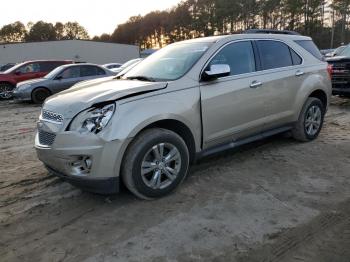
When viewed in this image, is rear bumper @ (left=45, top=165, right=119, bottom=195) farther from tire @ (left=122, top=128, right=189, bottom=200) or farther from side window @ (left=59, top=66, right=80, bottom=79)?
side window @ (left=59, top=66, right=80, bottom=79)

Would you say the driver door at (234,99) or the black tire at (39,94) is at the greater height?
the driver door at (234,99)

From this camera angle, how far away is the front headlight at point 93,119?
3.79 meters

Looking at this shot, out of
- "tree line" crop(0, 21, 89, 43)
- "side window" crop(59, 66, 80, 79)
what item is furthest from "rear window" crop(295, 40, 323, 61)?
"tree line" crop(0, 21, 89, 43)

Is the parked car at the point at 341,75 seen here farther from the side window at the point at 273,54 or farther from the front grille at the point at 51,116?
the front grille at the point at 51,116

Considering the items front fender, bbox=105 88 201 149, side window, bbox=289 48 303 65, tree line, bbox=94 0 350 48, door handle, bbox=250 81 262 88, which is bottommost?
front fender, bbox=105 88 201 149

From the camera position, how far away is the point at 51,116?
4.16m

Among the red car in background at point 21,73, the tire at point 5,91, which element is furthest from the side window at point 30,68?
the tire at point 5,91

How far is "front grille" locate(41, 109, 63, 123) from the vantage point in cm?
400

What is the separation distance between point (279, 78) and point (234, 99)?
1080 mm

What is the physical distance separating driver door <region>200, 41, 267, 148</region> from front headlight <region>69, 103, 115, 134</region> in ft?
4.10

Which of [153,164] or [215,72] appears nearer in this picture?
[153,164]

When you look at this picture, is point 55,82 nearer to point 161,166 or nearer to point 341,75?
point 341,75

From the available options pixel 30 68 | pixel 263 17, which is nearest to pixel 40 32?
pixel 263 17

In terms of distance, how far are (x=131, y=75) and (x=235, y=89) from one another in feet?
4.72
